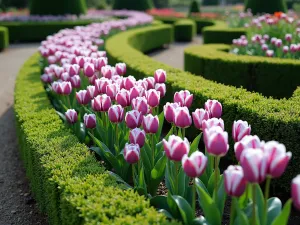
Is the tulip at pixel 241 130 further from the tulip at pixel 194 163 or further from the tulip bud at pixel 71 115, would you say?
the tulip bud at pixel 71 115

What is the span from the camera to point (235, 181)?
2256 millimetres

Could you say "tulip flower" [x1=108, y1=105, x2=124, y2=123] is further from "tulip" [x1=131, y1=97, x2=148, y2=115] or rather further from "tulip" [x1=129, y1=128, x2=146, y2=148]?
"tulip" [x1=129, y1=128, x2=146, y2=148]

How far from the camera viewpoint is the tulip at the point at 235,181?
224 centimetres

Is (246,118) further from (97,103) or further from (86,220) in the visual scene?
(86,220)

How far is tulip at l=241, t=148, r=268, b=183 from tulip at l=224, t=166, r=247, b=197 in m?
0.14

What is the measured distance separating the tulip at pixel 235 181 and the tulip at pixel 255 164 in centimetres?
14

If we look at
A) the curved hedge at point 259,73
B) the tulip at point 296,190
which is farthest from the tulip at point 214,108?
the curved hedge at point 259,73

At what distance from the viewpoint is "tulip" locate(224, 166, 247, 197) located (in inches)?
88.0

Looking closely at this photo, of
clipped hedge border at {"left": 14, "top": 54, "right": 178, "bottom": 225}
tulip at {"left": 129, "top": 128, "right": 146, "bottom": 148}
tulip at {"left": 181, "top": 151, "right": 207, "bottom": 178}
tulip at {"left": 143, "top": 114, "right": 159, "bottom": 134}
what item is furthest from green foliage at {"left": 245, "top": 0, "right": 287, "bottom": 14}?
tulip at {"left": 181, "top": 151, "right": 207, "bottom": 178}

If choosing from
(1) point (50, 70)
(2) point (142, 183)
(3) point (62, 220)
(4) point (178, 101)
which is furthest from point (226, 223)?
(1) point (50, 70)

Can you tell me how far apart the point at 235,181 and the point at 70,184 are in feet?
4.24

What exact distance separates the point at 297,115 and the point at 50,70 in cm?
366

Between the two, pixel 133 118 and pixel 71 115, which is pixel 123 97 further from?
pixel 71 115

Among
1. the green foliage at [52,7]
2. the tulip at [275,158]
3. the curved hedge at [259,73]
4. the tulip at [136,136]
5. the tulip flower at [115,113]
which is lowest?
the curved hedge at [259,73]
